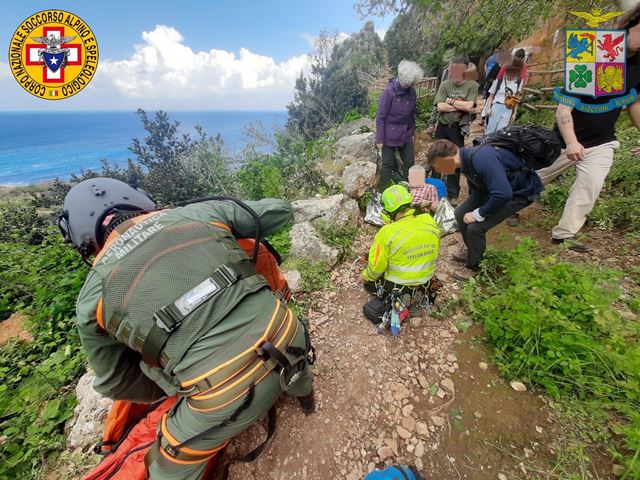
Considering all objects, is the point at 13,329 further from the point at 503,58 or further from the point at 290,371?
the point at 503,58

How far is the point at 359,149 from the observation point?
21.2 ft

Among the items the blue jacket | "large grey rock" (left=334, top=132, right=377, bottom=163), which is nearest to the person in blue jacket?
the blue jacket

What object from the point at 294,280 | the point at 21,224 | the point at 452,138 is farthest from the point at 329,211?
the point at 21,224

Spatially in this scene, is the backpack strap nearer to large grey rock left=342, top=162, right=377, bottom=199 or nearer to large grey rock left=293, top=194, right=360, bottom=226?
large grey rock left=293, top=194, right=360, bottom=226

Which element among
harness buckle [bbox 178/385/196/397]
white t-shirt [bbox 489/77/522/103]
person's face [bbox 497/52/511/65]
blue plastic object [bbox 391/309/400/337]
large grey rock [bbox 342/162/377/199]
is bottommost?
blue plastic object [bbox 391/309/400/337]

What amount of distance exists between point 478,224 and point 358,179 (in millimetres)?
2347

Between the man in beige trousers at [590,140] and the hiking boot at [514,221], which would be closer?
the man in beige trousers at [590,140]

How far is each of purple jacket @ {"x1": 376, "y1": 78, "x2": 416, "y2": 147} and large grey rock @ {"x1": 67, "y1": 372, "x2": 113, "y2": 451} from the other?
4.98 m

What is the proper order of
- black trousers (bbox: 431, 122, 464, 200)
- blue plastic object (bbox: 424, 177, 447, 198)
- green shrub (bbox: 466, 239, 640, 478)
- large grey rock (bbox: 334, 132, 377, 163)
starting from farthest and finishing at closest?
large grey rock (bbox: 334, 132, 377, 163) → black trousers (bbox: 431, 122, 464, 200) → blue plastic object (bbox: 424, 177, 447, 198) → green shrub (bbox: 466, 239, 640, 478)

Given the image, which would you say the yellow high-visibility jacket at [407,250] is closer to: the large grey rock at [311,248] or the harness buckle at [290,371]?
the large grey rock at [311,248]

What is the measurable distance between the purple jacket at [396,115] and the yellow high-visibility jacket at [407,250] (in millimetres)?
2621

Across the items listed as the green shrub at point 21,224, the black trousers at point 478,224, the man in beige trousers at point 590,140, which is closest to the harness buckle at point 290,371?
the black trousers at point 478,224

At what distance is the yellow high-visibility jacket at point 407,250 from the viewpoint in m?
2.46

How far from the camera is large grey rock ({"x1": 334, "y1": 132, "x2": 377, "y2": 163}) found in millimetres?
6277
